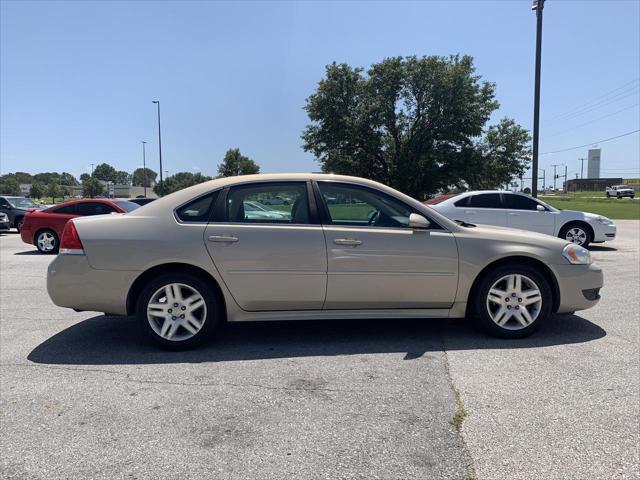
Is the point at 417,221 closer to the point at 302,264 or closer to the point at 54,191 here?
the point at 302,264

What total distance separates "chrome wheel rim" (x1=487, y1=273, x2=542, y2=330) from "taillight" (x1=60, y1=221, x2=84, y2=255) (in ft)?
12.5

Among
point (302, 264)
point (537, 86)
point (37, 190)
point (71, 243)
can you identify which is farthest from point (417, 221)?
point (37, 190)

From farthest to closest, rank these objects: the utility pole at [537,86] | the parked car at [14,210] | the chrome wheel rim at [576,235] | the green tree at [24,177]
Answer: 1. the green tree at [24,177]
2. the parked car at [14,210]
3. the utility pole at [537,86]
4. the chrome wheel rim at [576,235]

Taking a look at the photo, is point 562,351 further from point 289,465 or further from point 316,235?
point 289,465

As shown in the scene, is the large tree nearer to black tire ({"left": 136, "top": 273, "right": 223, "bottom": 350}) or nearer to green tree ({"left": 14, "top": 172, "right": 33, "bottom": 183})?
black tire ({"left": 136, "top": 273, "right": 223, "bottom": 350})

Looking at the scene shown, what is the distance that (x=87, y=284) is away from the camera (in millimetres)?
Answer: 4250

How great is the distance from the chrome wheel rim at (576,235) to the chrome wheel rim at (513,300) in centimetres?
801

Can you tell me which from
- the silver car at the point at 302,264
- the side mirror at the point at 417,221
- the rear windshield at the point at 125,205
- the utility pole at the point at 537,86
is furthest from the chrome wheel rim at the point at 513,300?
the utility pole at the point at 537,86

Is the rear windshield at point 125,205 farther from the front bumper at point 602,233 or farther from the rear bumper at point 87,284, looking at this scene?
the front bumper at point 602,233

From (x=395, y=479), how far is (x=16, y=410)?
2532 mm

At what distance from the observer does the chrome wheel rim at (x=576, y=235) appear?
11.5 m

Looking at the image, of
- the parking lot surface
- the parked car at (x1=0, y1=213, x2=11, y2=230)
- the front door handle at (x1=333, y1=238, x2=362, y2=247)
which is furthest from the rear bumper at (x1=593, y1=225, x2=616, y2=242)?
the parked car at (x1=0, y1=213, x2=11, y2=230)

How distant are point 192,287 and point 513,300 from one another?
3029 mm

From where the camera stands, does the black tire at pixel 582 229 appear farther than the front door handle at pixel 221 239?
Yes
